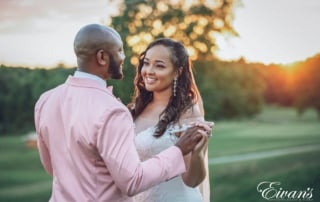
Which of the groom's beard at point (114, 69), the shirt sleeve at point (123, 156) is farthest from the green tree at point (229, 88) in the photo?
the shirt sleeve at point (123, 156)

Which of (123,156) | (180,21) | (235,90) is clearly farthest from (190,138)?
(235,90)

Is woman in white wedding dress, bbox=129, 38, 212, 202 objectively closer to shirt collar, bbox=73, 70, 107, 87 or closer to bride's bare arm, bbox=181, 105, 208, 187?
bride's bare arm, bbox=181, 105, 208, 187

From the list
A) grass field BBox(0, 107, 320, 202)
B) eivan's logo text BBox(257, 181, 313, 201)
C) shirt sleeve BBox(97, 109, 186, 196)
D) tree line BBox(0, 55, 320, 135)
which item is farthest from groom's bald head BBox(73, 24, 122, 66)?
eivan's logo text BBox(257, 181, 313, 201)

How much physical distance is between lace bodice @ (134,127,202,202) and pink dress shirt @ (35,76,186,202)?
682 mm

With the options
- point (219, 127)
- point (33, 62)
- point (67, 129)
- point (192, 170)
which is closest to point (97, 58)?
point (67, 129)

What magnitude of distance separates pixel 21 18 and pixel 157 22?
1.12m

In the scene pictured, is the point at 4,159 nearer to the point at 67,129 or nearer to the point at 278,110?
the point at 278,110

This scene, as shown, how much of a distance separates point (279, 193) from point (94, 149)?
12.7ft

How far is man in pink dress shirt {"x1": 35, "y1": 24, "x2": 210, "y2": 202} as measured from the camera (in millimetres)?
1476

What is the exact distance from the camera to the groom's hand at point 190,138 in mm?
1610

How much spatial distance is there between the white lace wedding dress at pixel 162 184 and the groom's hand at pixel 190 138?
0.64 metres

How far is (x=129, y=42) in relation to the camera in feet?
16.2

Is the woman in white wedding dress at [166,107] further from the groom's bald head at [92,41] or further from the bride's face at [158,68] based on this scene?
the groom's bald head at [92,41]

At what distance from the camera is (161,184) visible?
2.38 metres
